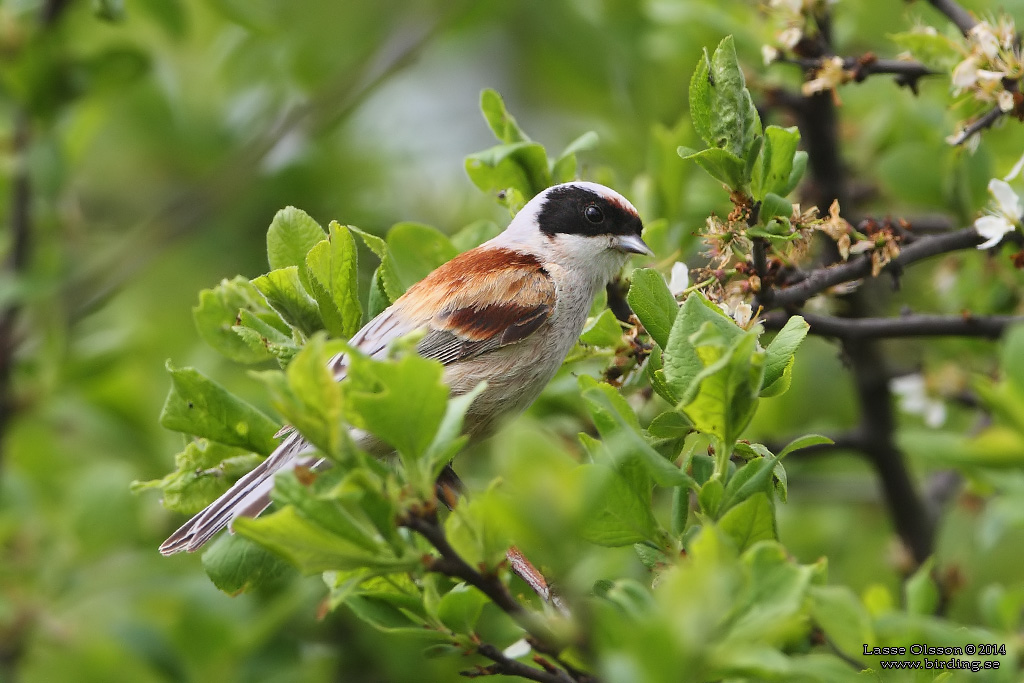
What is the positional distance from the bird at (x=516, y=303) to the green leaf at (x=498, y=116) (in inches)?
8.4

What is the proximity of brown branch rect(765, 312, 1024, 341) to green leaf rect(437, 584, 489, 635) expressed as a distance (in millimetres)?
1170

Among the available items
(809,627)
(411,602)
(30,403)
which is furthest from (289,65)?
(809,627)

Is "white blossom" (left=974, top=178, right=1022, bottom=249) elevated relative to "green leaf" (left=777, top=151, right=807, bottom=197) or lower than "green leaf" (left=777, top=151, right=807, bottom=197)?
lower

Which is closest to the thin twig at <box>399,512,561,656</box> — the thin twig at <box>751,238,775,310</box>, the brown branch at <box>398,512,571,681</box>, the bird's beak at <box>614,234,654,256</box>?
the brown branch at <box>398,512,571,681</box>

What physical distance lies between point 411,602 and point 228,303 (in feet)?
3.25

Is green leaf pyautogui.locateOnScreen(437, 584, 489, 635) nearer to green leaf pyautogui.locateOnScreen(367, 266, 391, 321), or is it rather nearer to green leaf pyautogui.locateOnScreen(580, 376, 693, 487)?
green leaf pyautogui.locateOnScreen(580, 376, 693, 487)

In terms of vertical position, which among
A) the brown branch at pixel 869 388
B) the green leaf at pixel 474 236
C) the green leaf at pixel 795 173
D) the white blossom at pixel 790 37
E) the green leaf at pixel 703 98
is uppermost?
the green leaf at pixel 703 98

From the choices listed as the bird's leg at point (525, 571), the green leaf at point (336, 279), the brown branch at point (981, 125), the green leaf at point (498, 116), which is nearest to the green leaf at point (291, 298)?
the green leaf at point (336, 279)

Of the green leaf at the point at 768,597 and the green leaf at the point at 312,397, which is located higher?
the green leaf at the point at 312,397

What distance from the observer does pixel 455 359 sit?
371 centimetres

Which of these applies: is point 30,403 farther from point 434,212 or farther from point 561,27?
point 561,27

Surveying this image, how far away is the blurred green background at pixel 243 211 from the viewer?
4.58 meters

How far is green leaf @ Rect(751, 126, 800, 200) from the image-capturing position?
284cm

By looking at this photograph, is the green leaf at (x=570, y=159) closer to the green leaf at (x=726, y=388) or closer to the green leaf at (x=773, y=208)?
the green leaf at (x=773, y=208)
